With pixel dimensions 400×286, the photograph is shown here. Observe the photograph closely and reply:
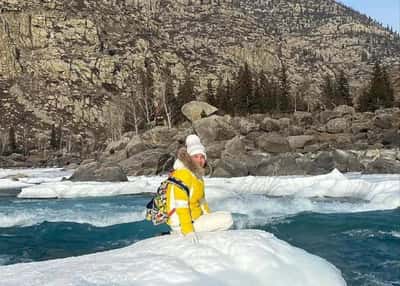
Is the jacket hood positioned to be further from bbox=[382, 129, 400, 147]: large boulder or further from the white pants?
bbox=[382, 129, 400, 147]: large boulder

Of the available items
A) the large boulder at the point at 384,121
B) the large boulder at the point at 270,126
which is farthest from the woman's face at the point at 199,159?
the large boulder at the point at 270,126

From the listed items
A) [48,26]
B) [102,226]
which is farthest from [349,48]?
[102,226]

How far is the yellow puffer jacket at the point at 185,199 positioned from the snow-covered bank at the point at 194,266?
0.71 ft

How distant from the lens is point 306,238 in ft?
36.8

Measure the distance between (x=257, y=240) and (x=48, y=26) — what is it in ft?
415

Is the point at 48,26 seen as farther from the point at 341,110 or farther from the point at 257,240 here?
the point at 257,240

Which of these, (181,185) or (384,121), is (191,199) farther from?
(384,121)

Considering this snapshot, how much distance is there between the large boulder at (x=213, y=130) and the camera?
4397 centimetres

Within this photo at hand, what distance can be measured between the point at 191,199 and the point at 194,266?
3.97 feet

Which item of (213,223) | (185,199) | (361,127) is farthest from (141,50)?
(185,199)

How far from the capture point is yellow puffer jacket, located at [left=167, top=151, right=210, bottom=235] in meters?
5.66

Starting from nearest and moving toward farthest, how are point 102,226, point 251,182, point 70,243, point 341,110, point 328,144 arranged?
point 70,243
point 102,226
point 251,182
point 328,144
point 341,110

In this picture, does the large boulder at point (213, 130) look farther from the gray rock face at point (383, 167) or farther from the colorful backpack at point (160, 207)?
the colorful backpack at point (160, 207)

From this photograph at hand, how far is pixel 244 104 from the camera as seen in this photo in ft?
224
